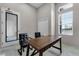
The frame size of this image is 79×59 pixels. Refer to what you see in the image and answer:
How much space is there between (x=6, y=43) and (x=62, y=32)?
1.46 meters

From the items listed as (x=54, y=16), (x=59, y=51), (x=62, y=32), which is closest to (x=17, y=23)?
(x=54, y=16)

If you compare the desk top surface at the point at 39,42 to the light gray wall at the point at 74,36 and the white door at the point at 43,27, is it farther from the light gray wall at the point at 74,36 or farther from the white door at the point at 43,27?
the light gray wall at the point at 74,36

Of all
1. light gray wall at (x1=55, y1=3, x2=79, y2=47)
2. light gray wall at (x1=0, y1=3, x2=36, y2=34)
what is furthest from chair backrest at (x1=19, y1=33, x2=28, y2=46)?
light gray wall at (x1=55, y1=3, x2=79, y2=47)

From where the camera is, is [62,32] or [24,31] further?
[24,31]

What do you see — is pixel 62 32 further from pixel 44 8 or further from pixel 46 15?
pixel 44 8

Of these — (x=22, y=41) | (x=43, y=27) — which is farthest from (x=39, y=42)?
(x=22, y=41)

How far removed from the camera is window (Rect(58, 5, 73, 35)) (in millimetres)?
1754

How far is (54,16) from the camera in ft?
6.01

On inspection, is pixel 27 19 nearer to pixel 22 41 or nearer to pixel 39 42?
pixel 22 41

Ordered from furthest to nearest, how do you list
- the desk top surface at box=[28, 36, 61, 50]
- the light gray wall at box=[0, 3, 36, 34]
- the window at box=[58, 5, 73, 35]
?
the light gray wall at box=[0, 3, 36, 34] → the window at box=[58, 5, 73, 35] → the desk top surface at box=[28, 36, 61, 50]

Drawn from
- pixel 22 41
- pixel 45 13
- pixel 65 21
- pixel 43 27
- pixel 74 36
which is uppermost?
pixel 45 13

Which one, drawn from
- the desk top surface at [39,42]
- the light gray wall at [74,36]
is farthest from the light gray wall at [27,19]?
the light gray wall at [74,36]

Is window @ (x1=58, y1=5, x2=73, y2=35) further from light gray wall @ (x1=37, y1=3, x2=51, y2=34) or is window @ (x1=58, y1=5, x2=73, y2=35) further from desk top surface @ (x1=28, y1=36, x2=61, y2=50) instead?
desk top surface @ (x1=28, y1=36, x2=61, y2=50)

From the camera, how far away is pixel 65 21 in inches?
68.7
